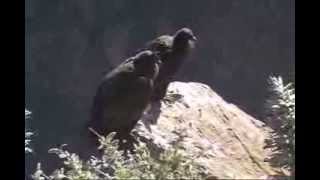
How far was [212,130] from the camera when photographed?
3.25m

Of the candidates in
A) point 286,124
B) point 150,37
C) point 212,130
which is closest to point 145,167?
point 286,124

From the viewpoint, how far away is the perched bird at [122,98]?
3.02 metres

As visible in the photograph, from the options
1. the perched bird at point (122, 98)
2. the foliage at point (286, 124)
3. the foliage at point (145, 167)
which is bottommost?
the foliage at point (145, 167)

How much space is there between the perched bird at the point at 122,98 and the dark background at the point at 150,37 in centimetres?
684

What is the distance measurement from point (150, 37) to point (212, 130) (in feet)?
24.1

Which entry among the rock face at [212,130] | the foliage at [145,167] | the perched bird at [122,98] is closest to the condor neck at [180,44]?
the rock face at [212,130]

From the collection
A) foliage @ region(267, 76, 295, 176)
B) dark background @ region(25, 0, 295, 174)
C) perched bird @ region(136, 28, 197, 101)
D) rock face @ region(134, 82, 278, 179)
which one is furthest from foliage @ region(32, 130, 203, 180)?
dark background @ region(25, 0, 295, 174)

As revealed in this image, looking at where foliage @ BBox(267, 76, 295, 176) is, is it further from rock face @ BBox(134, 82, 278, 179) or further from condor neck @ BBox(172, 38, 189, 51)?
condor neck @ BBox(172, 38, 189, 51)

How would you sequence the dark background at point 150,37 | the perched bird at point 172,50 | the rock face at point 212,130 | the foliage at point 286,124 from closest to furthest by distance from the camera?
the foliage at point 286,124, the rock face at point 212,130, the perched bird at point 172,50, the dark background at point 150,37

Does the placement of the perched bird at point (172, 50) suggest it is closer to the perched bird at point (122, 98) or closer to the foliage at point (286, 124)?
the perched bird at point (122, 98)

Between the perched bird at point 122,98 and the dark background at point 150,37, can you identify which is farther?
the dark background at point 150,37

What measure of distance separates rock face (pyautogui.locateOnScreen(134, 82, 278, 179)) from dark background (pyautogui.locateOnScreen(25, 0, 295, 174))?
6260mm
